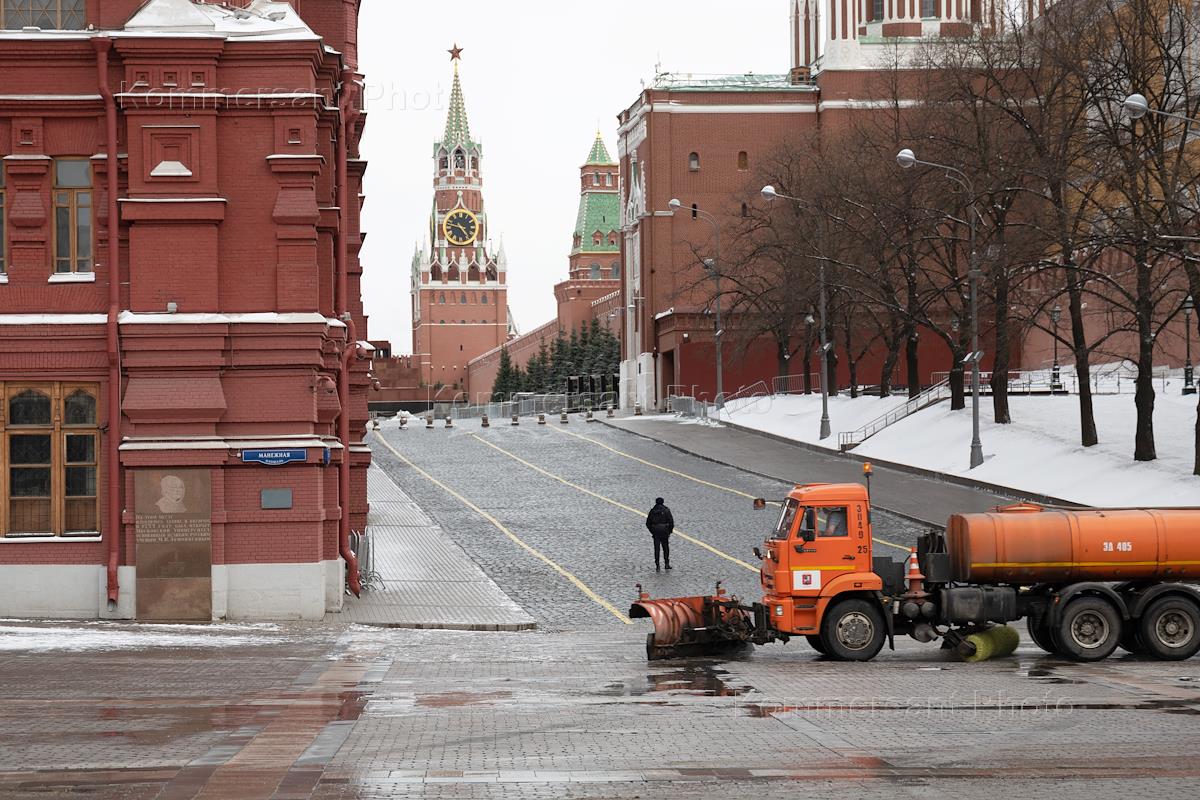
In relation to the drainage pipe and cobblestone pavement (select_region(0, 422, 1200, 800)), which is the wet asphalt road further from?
the drainage pipe

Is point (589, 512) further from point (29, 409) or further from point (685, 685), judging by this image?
point (685, 685)

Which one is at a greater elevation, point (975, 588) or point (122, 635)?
point (975, 588)

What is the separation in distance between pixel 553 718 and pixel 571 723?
1.17 feet

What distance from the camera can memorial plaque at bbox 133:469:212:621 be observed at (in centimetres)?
2628

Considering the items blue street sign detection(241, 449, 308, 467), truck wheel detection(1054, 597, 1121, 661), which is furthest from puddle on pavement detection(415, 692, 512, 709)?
blue street sign detection(241, 449, 308, 467)

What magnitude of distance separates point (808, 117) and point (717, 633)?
81.1 meters

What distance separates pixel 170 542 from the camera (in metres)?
26.3

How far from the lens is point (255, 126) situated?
26891 mm

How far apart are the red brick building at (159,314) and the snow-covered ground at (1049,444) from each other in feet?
68.0

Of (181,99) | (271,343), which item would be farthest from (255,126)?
(271,343)

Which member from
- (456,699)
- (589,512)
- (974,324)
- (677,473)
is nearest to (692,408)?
(677,473)

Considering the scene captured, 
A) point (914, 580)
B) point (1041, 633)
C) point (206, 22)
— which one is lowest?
point (1041, 633)

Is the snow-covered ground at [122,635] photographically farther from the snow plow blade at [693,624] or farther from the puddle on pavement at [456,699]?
the puddle on pavement at [456,699]

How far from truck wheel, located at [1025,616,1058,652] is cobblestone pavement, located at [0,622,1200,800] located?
20cm
